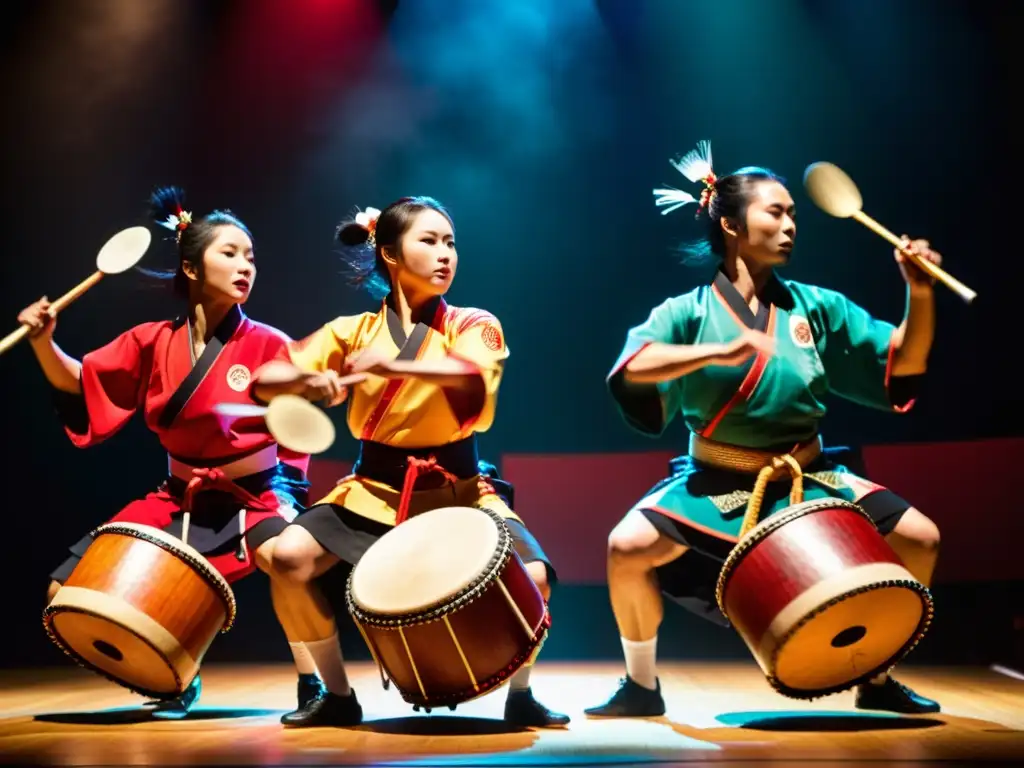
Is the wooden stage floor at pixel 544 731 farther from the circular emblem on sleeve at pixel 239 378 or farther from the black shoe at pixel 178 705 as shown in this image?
the circular emblem on sleeve at pixel 239 378

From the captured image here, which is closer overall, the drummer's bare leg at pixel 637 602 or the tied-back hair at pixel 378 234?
the drummer's bare leg at pixel 637 602

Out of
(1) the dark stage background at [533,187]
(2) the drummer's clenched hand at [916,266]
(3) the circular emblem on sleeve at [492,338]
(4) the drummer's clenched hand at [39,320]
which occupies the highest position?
(1) the dark stage background at [533,187]

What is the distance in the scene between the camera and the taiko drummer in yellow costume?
2688 millimetres

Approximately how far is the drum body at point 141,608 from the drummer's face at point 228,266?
78 cm

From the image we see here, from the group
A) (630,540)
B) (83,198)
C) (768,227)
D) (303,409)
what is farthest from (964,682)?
(83,198)

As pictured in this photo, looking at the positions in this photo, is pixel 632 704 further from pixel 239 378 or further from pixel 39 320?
pixel 39 320

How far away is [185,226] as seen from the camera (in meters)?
3.35

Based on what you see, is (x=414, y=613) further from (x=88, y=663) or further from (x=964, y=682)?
(x=964, y=682)

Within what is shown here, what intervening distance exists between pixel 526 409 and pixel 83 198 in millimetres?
1823

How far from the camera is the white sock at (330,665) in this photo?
2775 mm

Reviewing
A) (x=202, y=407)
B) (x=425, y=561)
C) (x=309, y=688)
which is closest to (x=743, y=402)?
(x=425, y=561)

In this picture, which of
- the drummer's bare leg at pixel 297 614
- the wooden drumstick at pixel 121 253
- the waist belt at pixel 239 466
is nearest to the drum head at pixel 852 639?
the drummer's bare leg at pixel 297 614

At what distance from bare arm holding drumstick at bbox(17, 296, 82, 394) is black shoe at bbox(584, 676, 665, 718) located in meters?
1.68

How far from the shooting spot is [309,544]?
2742 millimetres
